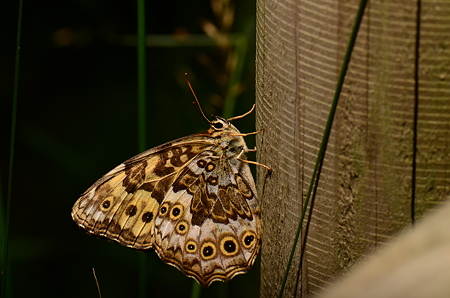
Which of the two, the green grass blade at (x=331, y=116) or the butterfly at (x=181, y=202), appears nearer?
the green grass blade at (x=331, y=116)

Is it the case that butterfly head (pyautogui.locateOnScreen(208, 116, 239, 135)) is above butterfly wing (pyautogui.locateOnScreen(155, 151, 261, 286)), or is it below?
above

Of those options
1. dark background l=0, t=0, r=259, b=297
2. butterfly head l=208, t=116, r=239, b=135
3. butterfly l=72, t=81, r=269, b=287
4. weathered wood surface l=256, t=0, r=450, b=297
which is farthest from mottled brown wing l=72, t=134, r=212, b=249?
dark background l=0, t=0, r=259, b=297

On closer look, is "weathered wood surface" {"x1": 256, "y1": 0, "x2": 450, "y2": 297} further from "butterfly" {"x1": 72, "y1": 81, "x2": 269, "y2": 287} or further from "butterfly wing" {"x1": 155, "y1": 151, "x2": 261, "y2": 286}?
"butterfly" {"x1": 72, "y1": 81, "x2": 269, "y2": 287}

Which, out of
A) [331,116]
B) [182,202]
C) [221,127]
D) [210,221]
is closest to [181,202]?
[182,202]

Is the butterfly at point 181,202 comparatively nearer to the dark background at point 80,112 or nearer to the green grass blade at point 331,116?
the green grass blade at point 331,116

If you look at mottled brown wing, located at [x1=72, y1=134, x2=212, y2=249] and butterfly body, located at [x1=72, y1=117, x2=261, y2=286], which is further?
mottled brown wing, located at [x1=72, y1=134, x2=212, y2=249]

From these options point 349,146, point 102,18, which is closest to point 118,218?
point 349,146

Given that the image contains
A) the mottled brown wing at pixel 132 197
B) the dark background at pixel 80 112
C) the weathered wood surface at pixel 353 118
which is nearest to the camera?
the weathered wood surface at pixel 353 118

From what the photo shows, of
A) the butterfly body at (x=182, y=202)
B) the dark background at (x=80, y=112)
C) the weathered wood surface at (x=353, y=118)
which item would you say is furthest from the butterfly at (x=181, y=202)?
the dark background at (x=80, y=112)
